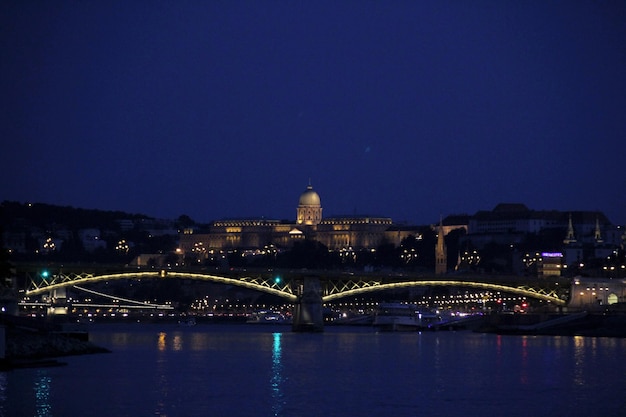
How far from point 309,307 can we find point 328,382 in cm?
6170

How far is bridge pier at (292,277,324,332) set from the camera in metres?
133

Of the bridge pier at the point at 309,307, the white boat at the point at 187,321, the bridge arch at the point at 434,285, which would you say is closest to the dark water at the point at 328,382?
the bridge arch at the point at 434,285

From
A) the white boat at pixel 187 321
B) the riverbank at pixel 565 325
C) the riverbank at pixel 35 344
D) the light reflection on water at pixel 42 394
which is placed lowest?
the light reflection on water at pixel 42 394

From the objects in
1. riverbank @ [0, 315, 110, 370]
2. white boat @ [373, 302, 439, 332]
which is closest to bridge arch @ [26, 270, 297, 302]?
white boat @ [373, 302, 439, 332]

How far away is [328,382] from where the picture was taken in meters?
71.8

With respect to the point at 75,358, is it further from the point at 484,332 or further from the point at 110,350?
the point at 484,332

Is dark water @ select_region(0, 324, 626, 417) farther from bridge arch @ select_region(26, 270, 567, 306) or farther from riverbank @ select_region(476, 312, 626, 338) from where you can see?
bridge arch @ select_region(26, 270, 567, 306)

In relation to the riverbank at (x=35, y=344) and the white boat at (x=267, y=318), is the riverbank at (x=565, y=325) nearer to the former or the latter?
the white boat at (x=267, y=318)

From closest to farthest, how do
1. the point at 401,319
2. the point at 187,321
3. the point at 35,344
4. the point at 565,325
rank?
the point at 35,344
the point at 565,325
the point at 401,319
the point at 187,321

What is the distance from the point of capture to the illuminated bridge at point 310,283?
127500mm

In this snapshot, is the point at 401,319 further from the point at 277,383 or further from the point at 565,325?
the point at 277,383

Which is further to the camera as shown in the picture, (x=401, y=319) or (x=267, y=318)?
(x=267, y=318)

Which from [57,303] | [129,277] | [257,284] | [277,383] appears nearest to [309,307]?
[257,284]

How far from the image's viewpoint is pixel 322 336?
12631cm
